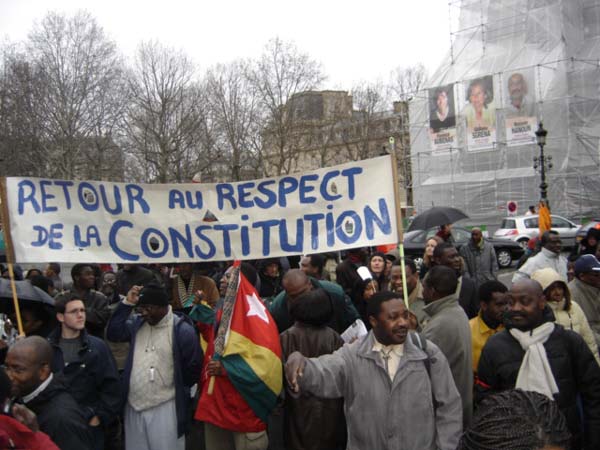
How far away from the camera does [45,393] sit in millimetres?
3188

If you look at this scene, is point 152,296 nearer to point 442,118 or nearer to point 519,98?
point 519,98

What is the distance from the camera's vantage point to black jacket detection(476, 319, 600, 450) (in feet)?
11.0

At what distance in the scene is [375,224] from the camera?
437cm

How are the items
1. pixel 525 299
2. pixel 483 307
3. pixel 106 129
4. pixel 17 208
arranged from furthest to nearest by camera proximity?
pixel 106 129 < pixel 483 307 < pixel 17 208 < pixel 525 299

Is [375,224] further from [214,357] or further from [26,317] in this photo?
[26,317]

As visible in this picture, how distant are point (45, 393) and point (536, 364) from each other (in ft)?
8.30

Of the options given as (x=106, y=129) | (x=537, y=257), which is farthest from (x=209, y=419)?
(x=106, y=129)

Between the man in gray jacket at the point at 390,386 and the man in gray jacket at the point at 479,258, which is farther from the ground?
the man in gray jacket at the point at 390,386

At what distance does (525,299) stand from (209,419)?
203 cm

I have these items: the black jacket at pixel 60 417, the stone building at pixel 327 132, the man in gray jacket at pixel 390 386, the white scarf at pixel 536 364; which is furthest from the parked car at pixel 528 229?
the stone building at pixel 327 132

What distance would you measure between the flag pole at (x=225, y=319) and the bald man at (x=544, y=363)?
5.18 feet

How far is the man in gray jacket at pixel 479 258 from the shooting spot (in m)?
8.46

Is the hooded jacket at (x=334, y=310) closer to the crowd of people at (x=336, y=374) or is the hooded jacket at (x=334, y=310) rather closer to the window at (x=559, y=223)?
the crowd of people at (x=336, y=374)

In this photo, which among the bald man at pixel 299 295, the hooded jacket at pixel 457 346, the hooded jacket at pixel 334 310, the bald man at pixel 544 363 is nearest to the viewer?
the bald man at pixel 544 363
